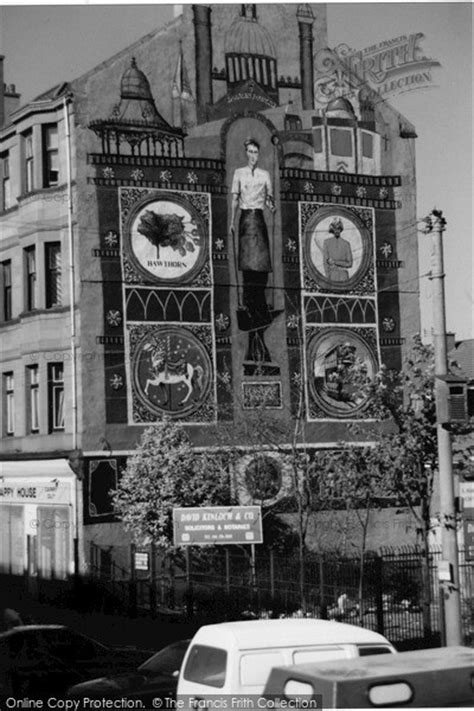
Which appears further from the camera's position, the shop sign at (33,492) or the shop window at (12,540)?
the shop window at (12,540)

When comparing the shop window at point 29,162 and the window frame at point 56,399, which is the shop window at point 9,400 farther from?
the shop window at point 29,162

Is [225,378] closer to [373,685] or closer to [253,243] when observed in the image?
[253,243]

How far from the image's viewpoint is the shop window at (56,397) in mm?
22184

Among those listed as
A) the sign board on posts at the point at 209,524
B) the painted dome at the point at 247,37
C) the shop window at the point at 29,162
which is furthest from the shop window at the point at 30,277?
the painted dome at the point at 247,37

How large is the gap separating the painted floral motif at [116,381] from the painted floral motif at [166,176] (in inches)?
156

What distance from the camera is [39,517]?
72.2ft

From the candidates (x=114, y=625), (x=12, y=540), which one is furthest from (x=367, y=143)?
(x=114, y=625)

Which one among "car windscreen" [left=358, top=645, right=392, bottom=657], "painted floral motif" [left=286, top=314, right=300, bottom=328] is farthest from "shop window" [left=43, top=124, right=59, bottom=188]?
"car windscreen" [left=358, top=645, right=392, bottom=657]

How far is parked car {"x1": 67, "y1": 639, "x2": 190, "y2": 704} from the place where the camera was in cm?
1496

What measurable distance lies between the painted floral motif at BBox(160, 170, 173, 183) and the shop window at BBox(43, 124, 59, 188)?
2092mm

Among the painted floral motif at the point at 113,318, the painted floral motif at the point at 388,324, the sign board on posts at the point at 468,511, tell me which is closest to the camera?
the sign board on posts at the point at 468,511

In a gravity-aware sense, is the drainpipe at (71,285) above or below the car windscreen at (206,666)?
above

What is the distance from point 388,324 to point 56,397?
7328 mm

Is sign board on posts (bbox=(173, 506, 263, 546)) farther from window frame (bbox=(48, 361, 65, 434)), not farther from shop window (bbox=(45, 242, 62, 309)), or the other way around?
shop window (bbox=(45, 242, 62, 309))
